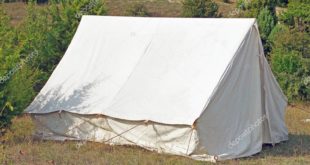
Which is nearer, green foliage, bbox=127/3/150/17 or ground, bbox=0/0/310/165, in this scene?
ground, bbox=0/0/310/165

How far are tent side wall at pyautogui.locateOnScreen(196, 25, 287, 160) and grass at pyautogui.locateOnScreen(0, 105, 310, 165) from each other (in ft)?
0.95

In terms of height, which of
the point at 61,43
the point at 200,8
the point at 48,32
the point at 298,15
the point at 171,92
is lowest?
the point at 171,92

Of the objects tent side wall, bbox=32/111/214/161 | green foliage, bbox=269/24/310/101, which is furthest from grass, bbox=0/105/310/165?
green foliage, bbox=269/24/310/101

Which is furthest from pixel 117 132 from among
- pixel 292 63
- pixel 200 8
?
pixel 200 8

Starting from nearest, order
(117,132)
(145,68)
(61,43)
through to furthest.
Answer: (117,132) < (145,68) < (61,43)

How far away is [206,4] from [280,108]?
637 inches

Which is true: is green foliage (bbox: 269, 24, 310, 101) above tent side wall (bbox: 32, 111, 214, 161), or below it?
above

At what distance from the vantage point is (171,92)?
32.3ft

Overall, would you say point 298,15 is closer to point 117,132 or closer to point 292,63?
point 292,63

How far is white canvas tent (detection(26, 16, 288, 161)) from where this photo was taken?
940 centimetres

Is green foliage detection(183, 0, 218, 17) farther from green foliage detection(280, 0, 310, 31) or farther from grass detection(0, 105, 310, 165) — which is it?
grass detection(0, 105, 310, 165)

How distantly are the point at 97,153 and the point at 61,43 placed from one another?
7869 millimetres

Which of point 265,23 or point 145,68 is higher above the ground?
point 265,23

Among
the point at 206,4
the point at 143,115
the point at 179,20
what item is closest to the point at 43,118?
the point at 143,115
